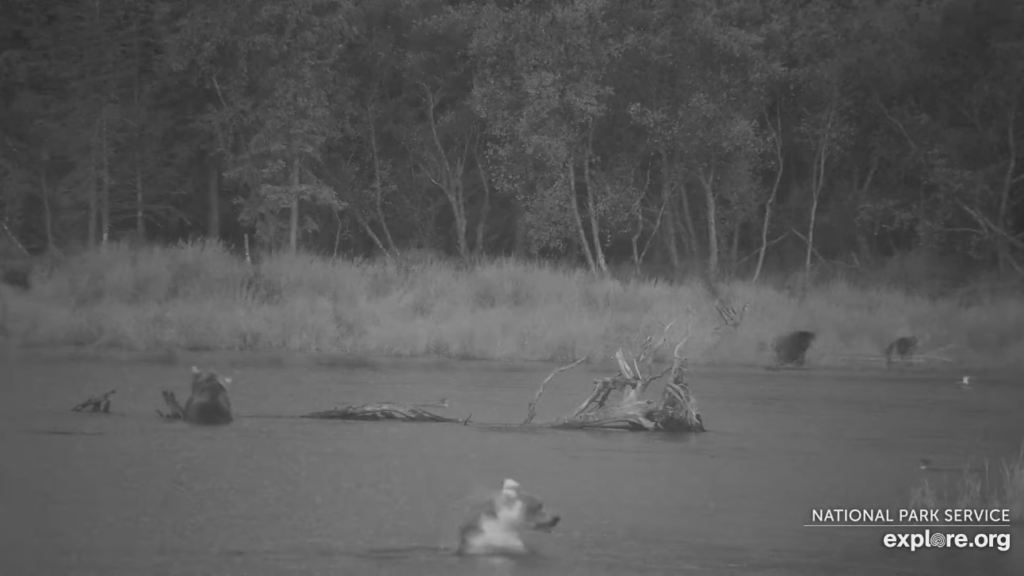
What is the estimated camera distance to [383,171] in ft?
168

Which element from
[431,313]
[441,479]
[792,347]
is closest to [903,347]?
[792,347]

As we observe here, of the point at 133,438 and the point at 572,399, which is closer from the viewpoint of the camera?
the point at 133,438

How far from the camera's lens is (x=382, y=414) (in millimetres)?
18312

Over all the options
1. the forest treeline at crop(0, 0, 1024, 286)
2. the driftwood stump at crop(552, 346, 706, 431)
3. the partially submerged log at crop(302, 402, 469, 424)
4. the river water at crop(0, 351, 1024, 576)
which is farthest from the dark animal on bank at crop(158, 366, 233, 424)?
the forest treeline at crop(0, 0, 1024, 286)

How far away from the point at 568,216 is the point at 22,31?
68.6 ft

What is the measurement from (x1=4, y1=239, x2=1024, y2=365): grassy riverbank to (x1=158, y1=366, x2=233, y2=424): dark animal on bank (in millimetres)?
10122

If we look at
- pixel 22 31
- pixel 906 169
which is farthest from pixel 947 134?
pixel 22 31

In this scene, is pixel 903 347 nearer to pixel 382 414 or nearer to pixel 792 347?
pixel 792 347

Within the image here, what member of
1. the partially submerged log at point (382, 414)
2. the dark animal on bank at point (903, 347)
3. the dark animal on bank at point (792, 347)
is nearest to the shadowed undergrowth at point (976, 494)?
the partially submerged log at point (382, 414)

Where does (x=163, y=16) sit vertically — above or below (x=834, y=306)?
above

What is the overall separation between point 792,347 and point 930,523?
17.1 metres

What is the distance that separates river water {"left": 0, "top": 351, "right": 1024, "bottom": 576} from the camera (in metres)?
11.4

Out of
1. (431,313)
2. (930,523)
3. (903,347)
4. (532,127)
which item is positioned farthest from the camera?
(532,127)

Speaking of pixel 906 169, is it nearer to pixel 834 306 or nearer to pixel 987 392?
pixel 834 306
